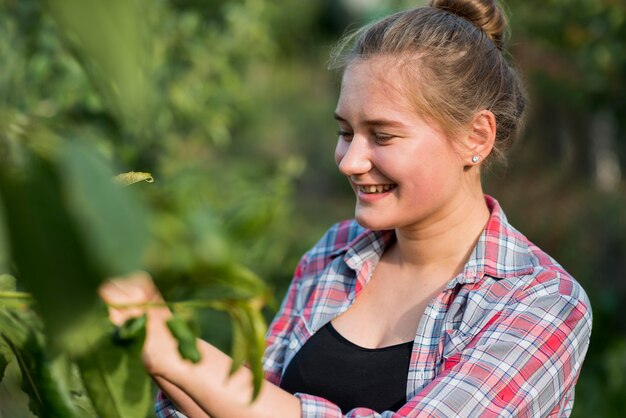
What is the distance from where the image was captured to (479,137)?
6.11 feet

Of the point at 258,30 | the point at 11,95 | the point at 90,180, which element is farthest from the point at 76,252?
the point at 258,30

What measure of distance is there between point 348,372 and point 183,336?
1008mm

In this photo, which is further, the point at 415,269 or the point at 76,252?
the point at 415,269

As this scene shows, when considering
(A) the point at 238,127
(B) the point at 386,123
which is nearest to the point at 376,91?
(B) the point at 386,123

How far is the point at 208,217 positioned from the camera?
50 centimetres

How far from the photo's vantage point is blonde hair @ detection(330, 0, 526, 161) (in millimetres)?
1772

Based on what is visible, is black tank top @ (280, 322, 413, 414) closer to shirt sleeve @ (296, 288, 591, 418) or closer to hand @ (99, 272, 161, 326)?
shirt sleeve @ (296, 288, 591, 418)

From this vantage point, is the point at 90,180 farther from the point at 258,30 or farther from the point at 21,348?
the point at 258,30

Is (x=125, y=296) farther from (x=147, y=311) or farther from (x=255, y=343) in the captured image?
(x=255, y=343)

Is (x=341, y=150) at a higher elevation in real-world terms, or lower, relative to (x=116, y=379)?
lower

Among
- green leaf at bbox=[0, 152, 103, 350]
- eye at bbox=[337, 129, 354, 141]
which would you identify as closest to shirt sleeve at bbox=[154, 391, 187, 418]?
eye at bbox=[337, 129, 354, 141]

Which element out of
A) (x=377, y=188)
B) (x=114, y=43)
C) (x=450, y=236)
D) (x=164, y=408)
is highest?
(x=114, y=43)

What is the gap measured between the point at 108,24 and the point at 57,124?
0.62 ft

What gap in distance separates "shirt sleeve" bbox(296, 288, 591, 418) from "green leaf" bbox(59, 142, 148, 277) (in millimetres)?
1093
